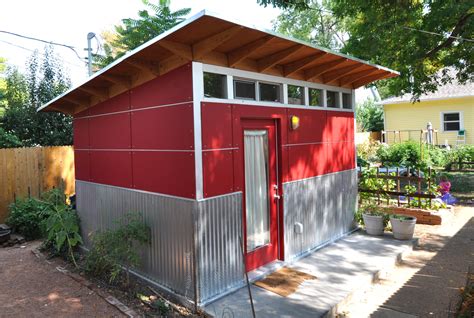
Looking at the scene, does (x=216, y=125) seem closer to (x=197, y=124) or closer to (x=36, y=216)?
(x=197, y=124)

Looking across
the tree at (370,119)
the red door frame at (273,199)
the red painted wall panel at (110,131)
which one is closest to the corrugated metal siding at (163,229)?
the red painted wall panel at (110,131)

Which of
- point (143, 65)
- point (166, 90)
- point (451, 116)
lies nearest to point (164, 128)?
point (166, 90)

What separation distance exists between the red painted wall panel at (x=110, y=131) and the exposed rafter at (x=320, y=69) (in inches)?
125

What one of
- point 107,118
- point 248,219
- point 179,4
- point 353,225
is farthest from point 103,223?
point 179,4

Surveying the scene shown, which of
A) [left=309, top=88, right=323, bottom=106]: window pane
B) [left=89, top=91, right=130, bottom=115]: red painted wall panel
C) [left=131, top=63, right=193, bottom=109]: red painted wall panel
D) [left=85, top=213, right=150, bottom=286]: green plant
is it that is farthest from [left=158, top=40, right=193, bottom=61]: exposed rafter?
[left=309, top=88, right=323, bottom=106]: window pane

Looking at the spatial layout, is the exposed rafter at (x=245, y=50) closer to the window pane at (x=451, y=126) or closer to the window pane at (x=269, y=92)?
the window pane at (x=269, y=92)

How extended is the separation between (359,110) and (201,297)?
26793mm

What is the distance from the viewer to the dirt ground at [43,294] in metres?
4.55

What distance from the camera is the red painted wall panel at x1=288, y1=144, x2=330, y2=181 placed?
5.98 meters

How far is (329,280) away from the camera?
16.7 ft

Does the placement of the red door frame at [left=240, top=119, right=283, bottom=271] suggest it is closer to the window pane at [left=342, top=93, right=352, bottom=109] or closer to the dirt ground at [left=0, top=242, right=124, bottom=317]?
the dirt ground at [left=0, top=242, right=124, bottom=317]

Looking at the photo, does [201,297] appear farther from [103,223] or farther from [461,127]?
[461,127]

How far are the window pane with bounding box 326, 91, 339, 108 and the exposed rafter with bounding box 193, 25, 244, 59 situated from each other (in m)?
3.55

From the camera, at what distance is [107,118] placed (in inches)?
239
